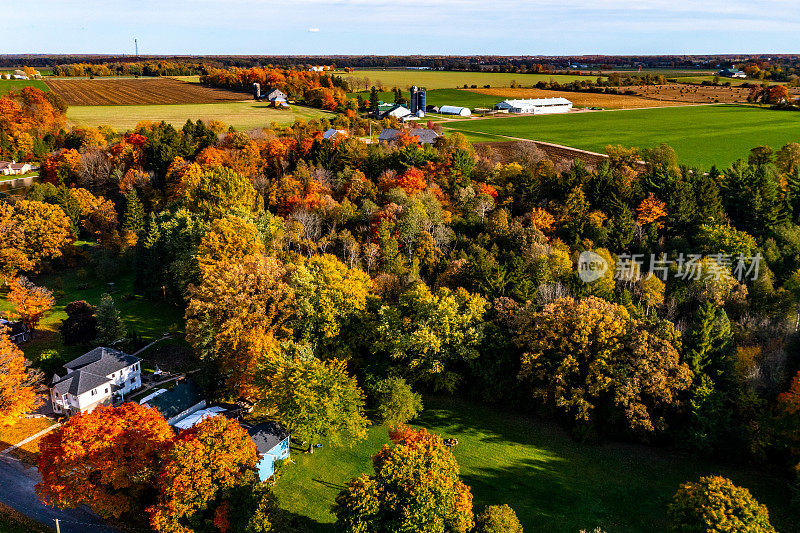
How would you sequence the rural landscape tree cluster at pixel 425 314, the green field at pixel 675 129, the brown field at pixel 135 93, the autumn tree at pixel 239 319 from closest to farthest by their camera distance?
the rural landscape tree cluster at pixel 425 314, the autumn tree at pixel 239 319, the green field at pixel 675 129, the brown field at pixel 135 93

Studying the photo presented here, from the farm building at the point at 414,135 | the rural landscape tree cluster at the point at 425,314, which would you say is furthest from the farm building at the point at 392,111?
the rural landscape tree cluster at the point at 425,314

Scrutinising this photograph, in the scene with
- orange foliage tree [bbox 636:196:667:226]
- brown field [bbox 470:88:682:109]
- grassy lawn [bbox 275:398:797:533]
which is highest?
brown field [bbox 470:88:682:109]

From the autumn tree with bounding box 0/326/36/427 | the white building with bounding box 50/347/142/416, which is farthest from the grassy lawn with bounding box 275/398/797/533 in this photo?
A: the autumn tree with bounding box 0/326/36/427

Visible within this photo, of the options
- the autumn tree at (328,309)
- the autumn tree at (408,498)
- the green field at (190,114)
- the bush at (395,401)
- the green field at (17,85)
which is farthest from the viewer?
the green field at (17,85)

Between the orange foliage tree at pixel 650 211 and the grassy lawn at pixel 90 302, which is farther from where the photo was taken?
the orange foliage tree at pixel 650 211

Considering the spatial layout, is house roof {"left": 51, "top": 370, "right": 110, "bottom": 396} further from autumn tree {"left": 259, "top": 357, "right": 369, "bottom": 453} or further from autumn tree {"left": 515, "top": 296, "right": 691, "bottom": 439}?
autumn tree {"left": 515, "top": 296, "right": 691, "bottom": 439}

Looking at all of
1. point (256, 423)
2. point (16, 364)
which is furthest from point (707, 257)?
point (16, 364)

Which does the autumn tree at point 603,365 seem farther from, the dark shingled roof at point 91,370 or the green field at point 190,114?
the green field at point 190,114
